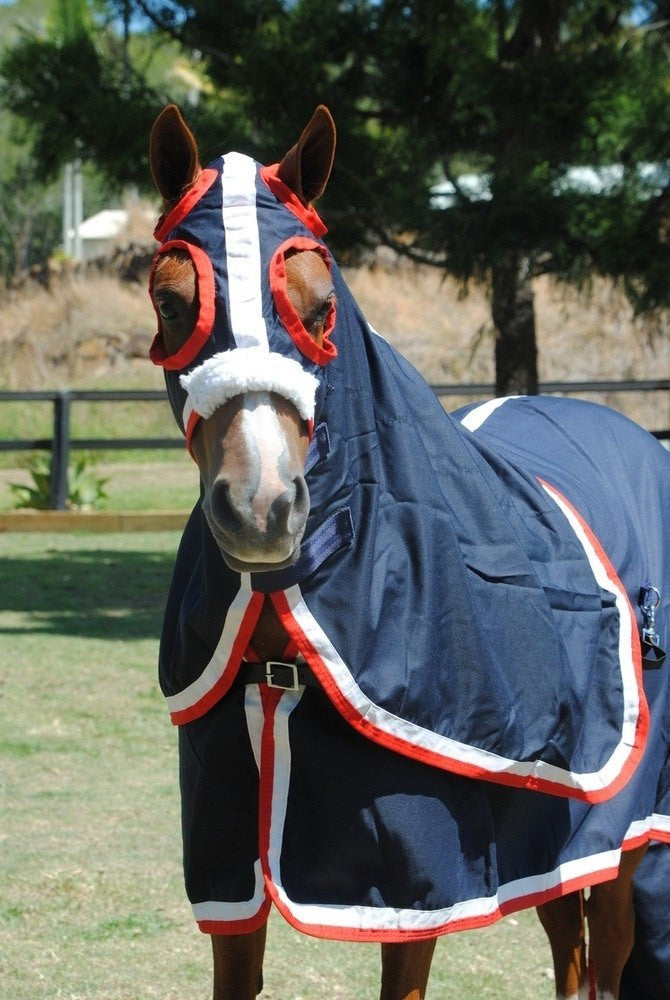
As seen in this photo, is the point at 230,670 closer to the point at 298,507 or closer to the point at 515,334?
the point at 298,507

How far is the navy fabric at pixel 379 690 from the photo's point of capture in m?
2.03

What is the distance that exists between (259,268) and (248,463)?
1.06 ft

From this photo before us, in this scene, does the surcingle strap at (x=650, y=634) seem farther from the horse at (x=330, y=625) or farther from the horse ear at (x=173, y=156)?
the horse ear at (x=173, y=156)

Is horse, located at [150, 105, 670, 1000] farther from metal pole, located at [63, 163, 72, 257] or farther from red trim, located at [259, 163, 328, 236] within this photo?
metal pole, located at [63, 163, 72, 257]

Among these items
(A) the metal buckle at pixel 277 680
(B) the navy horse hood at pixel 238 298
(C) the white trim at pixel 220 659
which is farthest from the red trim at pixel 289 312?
(A) the metal buckle at pixel 277 680

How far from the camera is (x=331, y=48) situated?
24.6ft

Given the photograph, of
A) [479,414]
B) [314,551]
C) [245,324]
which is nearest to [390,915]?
[314,551]

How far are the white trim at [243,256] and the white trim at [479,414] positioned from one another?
119 cm

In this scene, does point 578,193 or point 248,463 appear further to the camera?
point 578,193

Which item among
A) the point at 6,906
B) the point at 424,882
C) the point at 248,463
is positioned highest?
the point at 248,463

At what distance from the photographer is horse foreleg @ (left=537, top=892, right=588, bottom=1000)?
304cm

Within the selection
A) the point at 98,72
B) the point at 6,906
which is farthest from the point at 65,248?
the point at 6,906

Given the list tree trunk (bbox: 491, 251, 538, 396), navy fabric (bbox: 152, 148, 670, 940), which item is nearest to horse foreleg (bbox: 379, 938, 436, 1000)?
navy fabric (bbox: 152, 148, 670, 940)

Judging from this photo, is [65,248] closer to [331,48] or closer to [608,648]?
[331,48]
